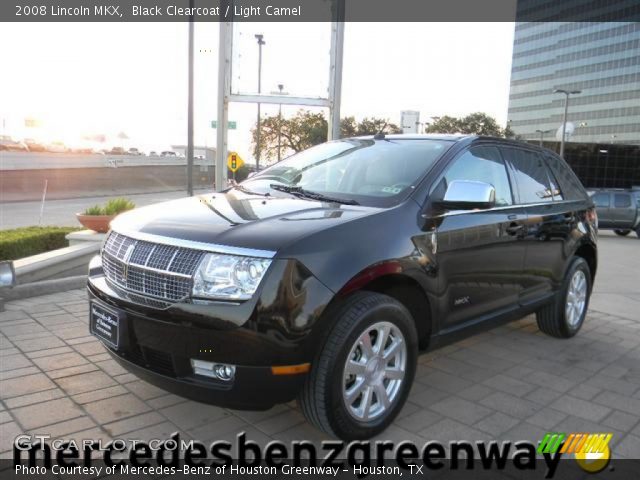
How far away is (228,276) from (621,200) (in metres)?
20.1

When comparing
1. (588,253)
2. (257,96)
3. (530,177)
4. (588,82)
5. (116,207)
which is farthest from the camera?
(588,82)

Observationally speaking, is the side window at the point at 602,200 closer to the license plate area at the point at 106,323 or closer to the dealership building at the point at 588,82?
the license plate area at the point at 106,323

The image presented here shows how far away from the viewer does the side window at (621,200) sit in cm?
1950

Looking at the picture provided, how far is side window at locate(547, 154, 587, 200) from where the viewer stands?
5.24 m

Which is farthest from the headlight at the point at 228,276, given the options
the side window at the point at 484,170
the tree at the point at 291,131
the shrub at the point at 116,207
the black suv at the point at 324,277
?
the tree at the point at 291,131

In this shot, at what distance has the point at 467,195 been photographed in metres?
3.46

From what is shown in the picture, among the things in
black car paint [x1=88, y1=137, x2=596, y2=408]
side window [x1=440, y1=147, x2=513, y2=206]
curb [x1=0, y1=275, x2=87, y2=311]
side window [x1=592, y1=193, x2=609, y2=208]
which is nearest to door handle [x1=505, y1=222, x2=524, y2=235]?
black car paint [x1=88, y1=137, x2=596, y2=408]

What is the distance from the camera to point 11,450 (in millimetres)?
2896

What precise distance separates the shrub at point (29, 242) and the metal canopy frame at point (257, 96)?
8.25 feet

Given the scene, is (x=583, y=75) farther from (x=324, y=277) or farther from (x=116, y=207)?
(x=324, y=277)

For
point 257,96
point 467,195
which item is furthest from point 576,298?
point 257,96

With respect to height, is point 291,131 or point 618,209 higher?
point 291,131

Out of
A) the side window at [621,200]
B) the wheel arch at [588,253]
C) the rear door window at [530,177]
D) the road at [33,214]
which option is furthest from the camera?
the side window at [621,200]

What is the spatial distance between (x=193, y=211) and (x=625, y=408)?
10.2 feet
